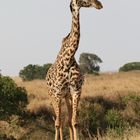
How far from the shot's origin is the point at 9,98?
2208cm

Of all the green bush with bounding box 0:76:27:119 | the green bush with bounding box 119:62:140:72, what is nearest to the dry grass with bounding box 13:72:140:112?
the green bush with bounding box 0:76:27:119

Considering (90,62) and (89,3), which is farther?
(90,62)

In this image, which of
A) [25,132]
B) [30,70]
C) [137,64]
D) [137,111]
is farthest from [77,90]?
[137,64]

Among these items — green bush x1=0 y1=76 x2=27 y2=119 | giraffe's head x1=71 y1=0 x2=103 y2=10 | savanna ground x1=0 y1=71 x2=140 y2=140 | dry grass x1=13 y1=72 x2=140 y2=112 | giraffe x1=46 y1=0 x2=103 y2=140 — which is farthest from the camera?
dry grass x1=13 y1=72 x2=140 y2=112

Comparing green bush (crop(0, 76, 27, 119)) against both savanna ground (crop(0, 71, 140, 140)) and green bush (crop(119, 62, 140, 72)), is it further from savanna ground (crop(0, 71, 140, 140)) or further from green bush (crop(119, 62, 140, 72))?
green bush (crop(119, 62, 140, 72))

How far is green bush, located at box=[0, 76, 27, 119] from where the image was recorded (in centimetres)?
2166

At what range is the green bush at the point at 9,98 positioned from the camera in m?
21.7

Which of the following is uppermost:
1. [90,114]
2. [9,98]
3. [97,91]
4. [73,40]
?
[73,40]

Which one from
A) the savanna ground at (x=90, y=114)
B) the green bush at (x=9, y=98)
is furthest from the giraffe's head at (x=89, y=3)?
the green bush at (x=9, y=98)

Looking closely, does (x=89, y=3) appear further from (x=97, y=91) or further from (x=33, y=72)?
(x=33, y=72)

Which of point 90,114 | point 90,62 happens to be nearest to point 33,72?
point 90,62

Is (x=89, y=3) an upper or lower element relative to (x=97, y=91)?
upper

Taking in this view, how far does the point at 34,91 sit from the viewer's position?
31906mm

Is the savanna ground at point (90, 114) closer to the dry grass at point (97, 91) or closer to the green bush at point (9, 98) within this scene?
the dry grass at point (97, 91)
